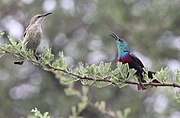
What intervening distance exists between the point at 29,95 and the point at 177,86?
30.6 feet

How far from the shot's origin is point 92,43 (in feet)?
36.5

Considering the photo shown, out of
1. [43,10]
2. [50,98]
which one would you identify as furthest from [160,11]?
[50,98]

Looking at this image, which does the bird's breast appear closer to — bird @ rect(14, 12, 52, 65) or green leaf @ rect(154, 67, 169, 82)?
green leaf @ rect(154, 67, 169, 82)

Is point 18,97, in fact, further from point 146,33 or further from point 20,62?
point 20,62

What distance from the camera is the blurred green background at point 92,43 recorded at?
8734 mm

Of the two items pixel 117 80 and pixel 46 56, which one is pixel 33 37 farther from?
pixel 117 80

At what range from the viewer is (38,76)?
11773mm

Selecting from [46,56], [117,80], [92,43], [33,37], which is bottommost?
[117,80]

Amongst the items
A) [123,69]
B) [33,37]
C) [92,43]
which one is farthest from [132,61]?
[92,43]

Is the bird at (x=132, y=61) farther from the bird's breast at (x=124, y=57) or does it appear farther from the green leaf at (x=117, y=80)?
the green leaf at (x=117, y=80)

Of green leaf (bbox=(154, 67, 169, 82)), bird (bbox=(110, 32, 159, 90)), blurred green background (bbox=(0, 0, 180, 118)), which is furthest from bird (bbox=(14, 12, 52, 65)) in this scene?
blurred green background (bbox=(0, 0, 180, 118))

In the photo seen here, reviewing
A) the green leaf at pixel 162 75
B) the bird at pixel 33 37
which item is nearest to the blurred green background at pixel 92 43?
the bird at pixel 33 37

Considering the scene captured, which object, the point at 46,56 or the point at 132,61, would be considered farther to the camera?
the point at 132,61

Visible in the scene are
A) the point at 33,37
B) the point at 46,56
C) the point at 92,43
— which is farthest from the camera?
the point at 92,43
